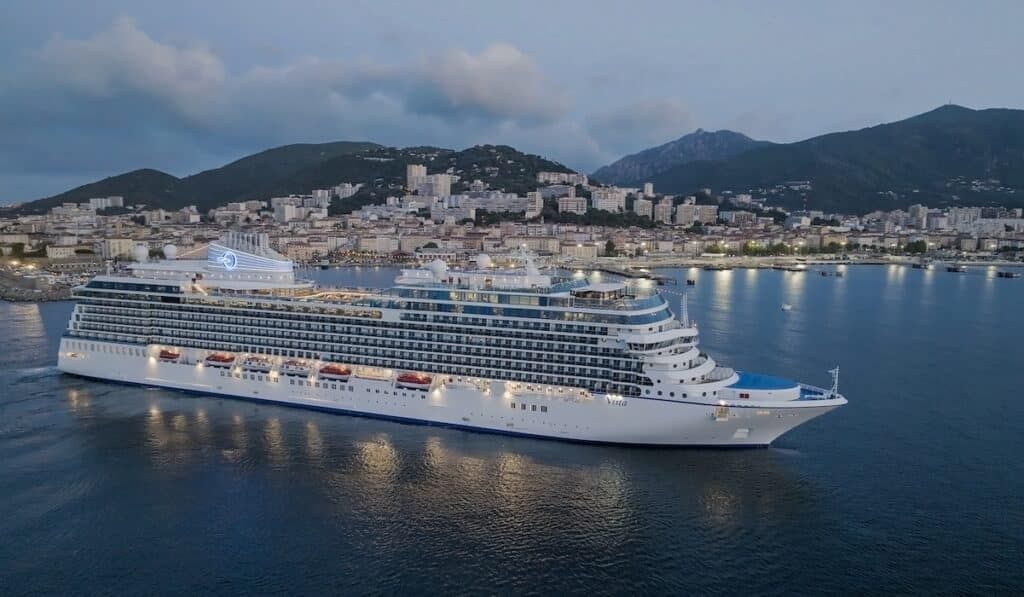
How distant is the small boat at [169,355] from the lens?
21644 millimetres

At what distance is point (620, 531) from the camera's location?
13.3 meters

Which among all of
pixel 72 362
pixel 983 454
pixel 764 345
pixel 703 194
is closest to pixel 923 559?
pixel 983 454

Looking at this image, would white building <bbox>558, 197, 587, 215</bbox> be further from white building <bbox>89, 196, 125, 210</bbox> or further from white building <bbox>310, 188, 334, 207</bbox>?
white building <bbox>89, 196, 125, 210</bbox>

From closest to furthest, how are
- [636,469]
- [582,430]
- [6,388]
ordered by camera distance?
[636,469]
[582,430]
[6,388]

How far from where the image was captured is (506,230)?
342 ft

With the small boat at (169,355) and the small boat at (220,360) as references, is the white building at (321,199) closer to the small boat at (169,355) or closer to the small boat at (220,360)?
the small boat at (169,355)

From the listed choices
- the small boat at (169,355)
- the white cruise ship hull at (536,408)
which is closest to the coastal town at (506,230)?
the small boat at (169,355)

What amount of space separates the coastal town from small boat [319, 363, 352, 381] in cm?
4531

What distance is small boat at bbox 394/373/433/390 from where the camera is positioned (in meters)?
18.3

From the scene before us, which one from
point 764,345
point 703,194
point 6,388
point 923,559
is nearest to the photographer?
point 923,559

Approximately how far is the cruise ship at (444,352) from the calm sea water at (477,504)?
76 cm

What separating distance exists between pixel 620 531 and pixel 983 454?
11.3 meters

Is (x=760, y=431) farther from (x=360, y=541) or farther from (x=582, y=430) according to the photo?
(x=360, y=541)

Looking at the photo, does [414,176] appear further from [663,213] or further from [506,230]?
[663,213]
